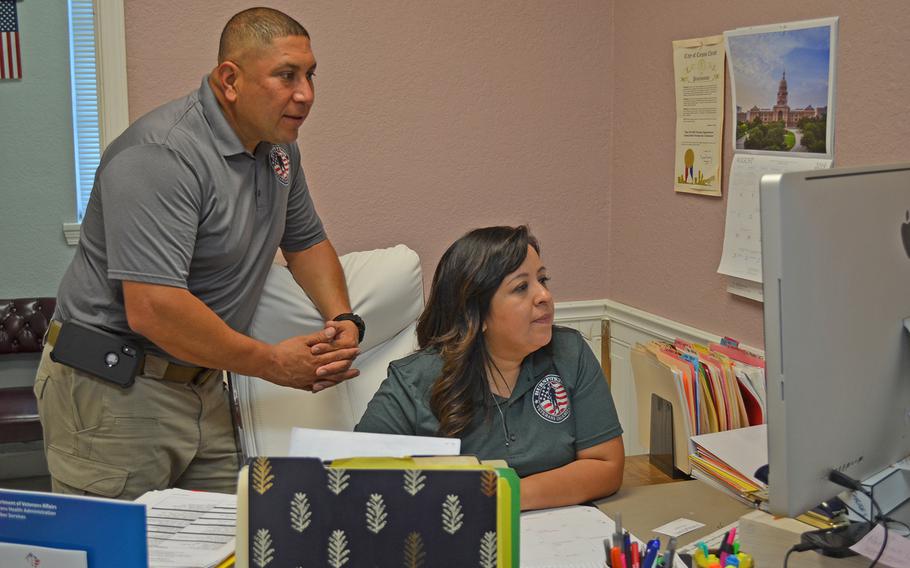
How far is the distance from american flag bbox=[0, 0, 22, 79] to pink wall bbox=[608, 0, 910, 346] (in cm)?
262

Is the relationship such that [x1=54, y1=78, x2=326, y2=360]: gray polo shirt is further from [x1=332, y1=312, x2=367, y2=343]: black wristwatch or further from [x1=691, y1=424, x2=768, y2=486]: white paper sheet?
[x1=691, y1=424, x2=768, y2=486]: white paper sheet

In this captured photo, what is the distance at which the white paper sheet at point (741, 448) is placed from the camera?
179 centimetres

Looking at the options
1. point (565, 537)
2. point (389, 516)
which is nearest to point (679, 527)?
point (565, 537)

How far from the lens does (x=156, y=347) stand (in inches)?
81.9

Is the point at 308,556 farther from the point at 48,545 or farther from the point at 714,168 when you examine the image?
the point at 714,168

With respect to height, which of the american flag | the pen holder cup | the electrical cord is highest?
the american flag

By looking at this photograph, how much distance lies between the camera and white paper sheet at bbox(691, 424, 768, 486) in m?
1.79

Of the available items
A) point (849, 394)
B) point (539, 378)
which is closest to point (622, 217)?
point (539, 378)

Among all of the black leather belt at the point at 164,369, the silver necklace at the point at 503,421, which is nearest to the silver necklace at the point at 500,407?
the silver necklace at the point at 503,421

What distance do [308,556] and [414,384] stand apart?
89 cm

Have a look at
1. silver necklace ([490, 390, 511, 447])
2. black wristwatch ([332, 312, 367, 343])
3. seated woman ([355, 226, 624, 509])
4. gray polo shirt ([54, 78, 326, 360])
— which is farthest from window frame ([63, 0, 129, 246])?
silver necklace ([490, 390, 511, 447])

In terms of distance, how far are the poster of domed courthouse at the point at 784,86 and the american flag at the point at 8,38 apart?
3061mm

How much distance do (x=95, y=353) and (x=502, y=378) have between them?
2.94ft

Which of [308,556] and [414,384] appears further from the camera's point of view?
[414,384]
